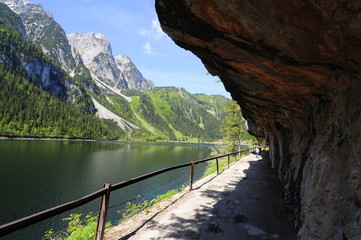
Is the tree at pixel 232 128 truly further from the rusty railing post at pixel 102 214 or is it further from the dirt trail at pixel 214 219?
the rusty railing post at pixel 102 214

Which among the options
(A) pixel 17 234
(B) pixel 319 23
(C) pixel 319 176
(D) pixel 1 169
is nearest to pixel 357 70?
(B) pixel 319 23

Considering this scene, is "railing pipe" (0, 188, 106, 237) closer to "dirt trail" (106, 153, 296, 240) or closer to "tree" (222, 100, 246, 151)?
"dirt trail" (106, 153, 296, 240)

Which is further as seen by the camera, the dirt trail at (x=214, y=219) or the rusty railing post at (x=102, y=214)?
the dirt trail at (x=214, y=219)

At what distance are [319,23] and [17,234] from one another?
2077 cm

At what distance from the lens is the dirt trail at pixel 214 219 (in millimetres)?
6168

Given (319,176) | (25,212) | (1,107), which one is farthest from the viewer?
(1,107)

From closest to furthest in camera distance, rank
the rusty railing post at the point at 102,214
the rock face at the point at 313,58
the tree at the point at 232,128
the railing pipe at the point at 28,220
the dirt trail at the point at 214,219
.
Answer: the railing pipe at the point at 28,220 < the rock face at the point at 313,58 < the rusty railing post at the point at 102,214 < the dirt trail at the point at 214,219 < the tree at the point at 232,128

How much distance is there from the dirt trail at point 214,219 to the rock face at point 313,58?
4.07ft

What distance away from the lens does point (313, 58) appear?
14.9 ft

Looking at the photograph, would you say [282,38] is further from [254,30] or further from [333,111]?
[333,111]

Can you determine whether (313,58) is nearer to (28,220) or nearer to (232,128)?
(28,220)

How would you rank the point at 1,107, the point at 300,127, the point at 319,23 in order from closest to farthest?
the point at 319,23 < the point at 300,127 < the point at 1,107

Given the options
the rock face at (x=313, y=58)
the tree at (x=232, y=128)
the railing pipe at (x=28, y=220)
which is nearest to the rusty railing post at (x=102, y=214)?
the railing pipe at (x=28, y=220)

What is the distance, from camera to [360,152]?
12.9 ft
